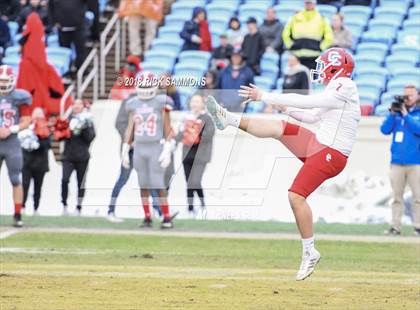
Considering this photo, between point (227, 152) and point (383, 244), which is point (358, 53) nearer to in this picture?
point (227, 152)

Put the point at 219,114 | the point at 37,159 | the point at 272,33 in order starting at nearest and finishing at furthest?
the point at 219,114 < the point at 37,159 < the point at 272,33

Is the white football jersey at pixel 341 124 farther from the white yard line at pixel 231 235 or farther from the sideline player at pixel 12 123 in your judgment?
the sideline player at pixel 12 123

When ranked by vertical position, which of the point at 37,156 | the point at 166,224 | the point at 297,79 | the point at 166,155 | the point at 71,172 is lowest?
the point at 166,224

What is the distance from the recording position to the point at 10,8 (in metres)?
23.5

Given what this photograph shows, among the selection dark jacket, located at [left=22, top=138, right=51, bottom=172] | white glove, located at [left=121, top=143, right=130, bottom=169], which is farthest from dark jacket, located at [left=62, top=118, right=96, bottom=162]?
white glove, located at [left=121, top=143, right=130, bottom=169]

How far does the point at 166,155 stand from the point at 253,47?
14.9ft

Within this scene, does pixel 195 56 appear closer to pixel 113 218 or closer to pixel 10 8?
pixel 113 218

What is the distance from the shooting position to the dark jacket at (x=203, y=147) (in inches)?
661

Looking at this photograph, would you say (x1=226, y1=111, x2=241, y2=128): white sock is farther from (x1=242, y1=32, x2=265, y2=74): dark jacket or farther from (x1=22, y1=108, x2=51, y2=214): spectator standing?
(x1=242, y1=32, x2=265, y2=74): dark jacket

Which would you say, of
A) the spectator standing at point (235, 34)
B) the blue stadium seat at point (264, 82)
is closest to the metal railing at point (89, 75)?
the spectator standing at point (235, 34)

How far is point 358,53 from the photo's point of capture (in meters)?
20.4

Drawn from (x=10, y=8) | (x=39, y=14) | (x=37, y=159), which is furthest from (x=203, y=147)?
(x=10, y=8)

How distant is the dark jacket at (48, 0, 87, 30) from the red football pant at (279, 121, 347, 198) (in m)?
11.3

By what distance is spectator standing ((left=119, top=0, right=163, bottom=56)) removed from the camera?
2139 cm
